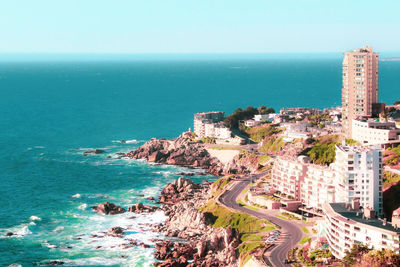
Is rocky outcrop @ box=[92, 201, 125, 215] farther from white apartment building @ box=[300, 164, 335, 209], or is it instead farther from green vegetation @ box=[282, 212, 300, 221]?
white apartment building @ box=[300, 164, 335, 209]

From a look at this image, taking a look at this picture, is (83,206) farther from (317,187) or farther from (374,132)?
Answer: (374,132)

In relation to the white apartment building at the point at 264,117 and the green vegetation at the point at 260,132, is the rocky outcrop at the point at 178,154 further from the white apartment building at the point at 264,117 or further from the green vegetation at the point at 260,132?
the white apartment building at the point at 264,117

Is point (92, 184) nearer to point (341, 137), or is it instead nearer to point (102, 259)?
point (102, 259)

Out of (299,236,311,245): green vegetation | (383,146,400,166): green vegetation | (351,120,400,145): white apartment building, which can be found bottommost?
(299,236,311,245): green vegetation

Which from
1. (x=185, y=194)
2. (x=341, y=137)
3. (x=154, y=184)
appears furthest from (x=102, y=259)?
(x=341, y=137)

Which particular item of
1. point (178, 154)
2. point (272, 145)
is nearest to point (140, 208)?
point (178, 154)

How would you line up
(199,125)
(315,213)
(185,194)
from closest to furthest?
(315,213) < (185,194) < (199,125)

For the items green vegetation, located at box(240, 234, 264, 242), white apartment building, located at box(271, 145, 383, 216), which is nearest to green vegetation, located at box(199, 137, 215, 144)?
white apartment building, located at box(271, 145, 383, 216)
